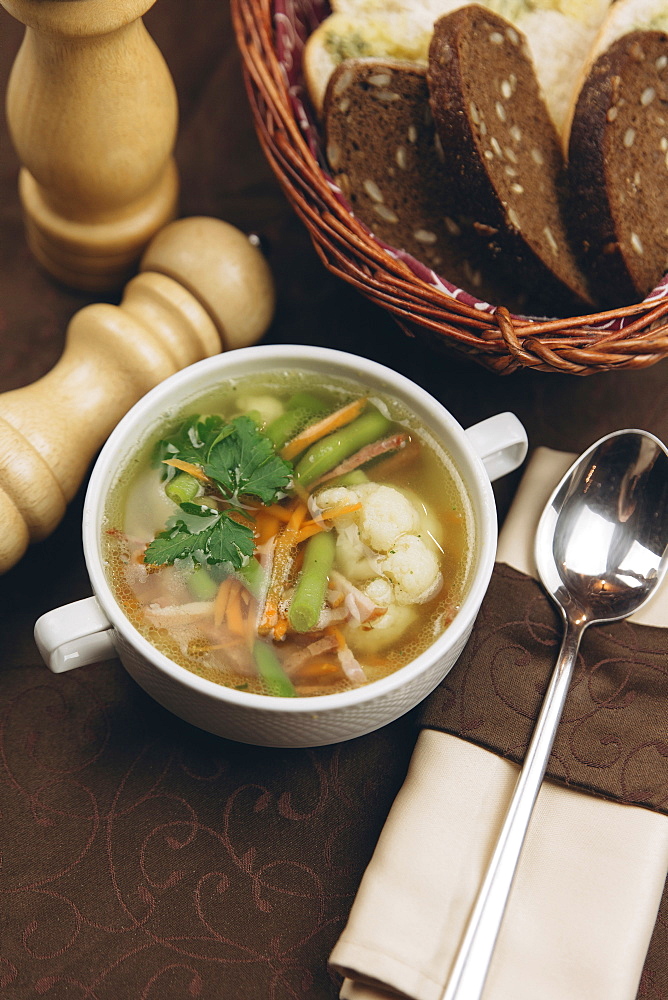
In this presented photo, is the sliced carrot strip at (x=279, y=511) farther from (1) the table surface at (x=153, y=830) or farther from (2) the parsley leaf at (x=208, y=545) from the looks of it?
(1) the table surface at (x=153, y=830)

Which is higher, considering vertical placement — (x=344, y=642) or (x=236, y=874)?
(x=344, y=642)

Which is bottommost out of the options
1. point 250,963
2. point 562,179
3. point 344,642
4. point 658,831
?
point 250,963

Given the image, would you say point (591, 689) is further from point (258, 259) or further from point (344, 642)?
point (258, 259)

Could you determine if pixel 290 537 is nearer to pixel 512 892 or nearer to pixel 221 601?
pixel 221 601

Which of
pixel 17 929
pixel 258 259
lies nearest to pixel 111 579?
pixel 17 929

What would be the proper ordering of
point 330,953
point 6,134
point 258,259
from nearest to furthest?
1. point 330,953
2. point 258,259
3. point 6,134

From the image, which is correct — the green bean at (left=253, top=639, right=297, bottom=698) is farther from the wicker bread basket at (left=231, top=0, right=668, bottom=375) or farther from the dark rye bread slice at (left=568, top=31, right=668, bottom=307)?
the dark rye bread slice at (left=568, top=31, right=668, bottom=307)

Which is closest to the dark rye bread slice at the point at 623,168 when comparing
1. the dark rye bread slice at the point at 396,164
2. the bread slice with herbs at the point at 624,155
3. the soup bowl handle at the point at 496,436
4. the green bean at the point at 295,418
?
the bread slice with herbs at the point at 624,155
